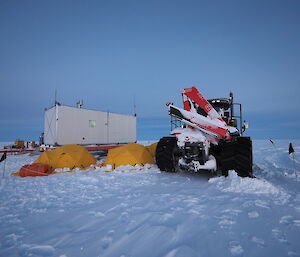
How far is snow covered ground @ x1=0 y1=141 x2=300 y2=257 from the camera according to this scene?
1.95 metres

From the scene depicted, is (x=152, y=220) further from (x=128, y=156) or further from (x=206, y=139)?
(x=128, y=156)

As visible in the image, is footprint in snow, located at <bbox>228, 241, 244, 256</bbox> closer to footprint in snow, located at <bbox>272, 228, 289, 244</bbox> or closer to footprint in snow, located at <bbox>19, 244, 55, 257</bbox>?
footprint in snow, located at <bbox>272, 228, 289, 244</bbox>

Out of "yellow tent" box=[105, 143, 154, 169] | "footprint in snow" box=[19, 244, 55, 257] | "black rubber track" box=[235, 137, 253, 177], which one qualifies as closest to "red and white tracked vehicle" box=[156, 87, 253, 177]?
"black rubber track" box=[235, 137, 253, 177]

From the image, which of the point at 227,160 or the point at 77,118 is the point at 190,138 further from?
the point at 77,118

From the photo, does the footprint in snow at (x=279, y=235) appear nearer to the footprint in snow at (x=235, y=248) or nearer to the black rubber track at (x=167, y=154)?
the footprint in snow at (x=235, y=248)

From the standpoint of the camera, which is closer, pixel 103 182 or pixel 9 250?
pixel 9 250

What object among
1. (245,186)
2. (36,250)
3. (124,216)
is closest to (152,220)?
(124,216)

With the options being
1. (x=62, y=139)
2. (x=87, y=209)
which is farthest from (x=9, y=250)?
(x=62, y=139)

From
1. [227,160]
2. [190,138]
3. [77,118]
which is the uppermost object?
[77,118]

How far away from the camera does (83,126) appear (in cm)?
1226

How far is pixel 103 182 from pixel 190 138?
2.88m

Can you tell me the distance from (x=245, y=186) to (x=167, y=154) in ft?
8.36

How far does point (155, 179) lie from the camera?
5.28 meters

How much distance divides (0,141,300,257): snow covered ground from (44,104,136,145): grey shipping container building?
24.1 feet
